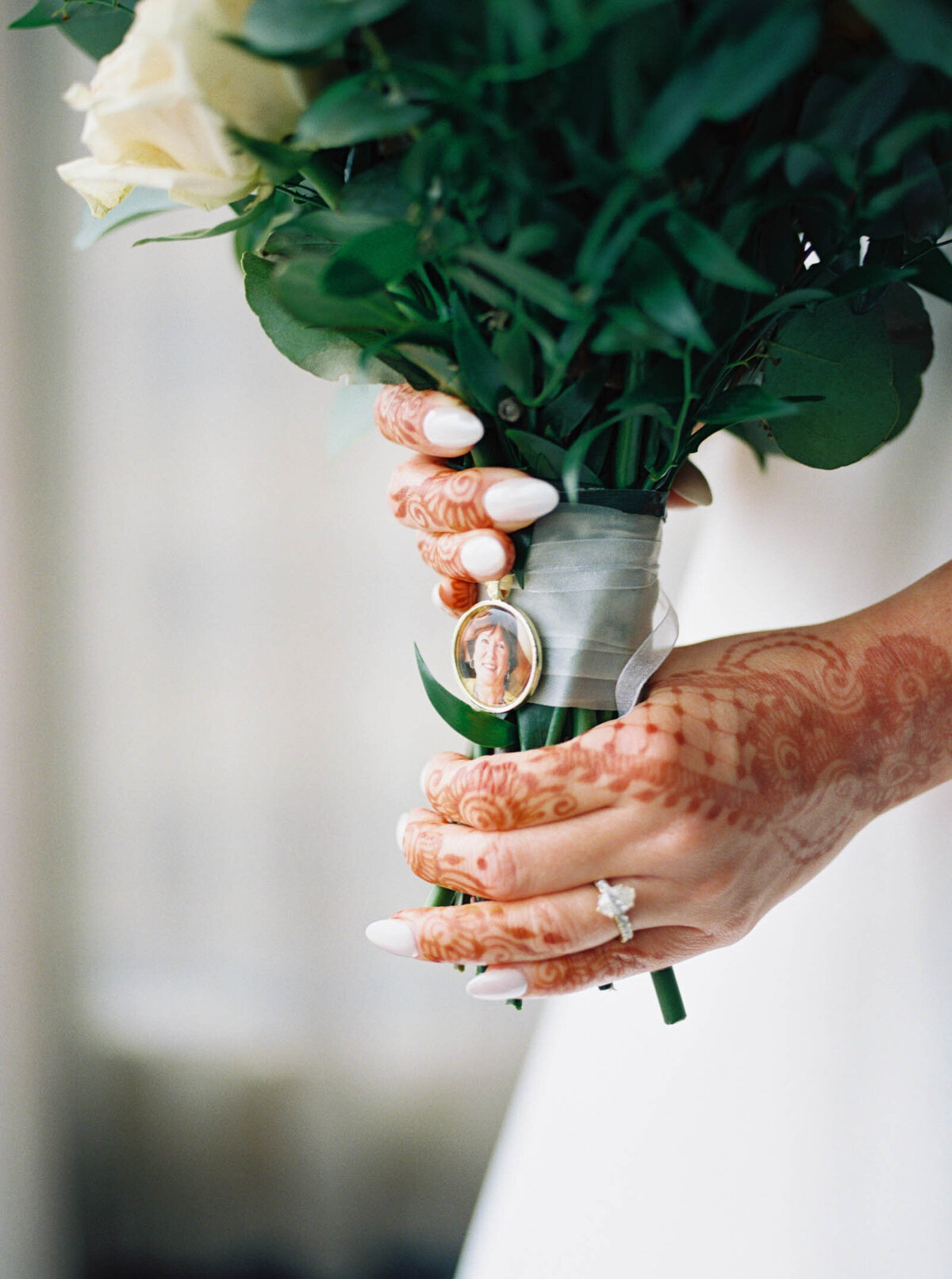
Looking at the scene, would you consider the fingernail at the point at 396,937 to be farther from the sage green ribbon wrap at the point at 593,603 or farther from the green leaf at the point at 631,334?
the green leaf at the point at 631,334

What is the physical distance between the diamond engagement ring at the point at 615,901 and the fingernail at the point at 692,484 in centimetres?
23

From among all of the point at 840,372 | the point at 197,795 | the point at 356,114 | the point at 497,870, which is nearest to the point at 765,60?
the point at 356,114

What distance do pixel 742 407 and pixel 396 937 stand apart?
318 mm

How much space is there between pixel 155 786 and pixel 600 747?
79 cm

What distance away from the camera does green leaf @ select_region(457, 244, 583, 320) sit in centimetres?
32

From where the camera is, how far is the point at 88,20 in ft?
1.49

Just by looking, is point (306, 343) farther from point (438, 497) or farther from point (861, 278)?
point (861, 278)

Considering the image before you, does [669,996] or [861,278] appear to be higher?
[861,278]

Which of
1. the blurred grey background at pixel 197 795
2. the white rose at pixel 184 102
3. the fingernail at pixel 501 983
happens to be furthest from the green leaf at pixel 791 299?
the blurred grey background at pixel 197 795

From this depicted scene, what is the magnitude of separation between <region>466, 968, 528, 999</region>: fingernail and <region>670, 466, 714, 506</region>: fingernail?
0.29m

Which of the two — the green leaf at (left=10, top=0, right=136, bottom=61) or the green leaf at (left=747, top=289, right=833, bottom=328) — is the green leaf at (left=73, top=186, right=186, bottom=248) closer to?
the green leaf at (left=10, top=0, right=136, bottom=61)

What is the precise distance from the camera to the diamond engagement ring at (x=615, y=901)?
18.1 inches

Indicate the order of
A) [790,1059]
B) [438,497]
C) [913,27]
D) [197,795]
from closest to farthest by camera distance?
[913,27], [438,497], [790,1059], [197,795]

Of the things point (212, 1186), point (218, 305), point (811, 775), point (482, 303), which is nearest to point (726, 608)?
point (811, 775)
